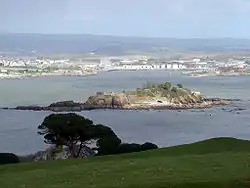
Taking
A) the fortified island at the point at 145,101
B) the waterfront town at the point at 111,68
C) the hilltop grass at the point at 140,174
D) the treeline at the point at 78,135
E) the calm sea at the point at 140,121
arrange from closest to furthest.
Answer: the hilltop grass at the point at 140,174, the treeline at the point at 78,135, the calm sea at the point at 140,121, the fortified island at the point at 145,101, the waterfront town at the point at 111,68

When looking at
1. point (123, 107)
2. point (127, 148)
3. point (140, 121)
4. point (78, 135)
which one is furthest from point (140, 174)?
point (123, 107)

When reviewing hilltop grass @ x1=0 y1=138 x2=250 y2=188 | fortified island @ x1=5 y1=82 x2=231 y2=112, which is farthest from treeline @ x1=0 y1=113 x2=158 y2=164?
fortified island @ x1=5 y1=82 x2=231 y2=112

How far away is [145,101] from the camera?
5550 centimetres

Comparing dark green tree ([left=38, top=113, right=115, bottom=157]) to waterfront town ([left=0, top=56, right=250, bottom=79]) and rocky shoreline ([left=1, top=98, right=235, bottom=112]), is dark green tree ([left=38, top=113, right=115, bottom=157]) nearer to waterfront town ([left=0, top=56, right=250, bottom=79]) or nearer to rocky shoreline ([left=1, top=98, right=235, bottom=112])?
rocky shoreline ([left=1, top=98, right=235, bottom=112])

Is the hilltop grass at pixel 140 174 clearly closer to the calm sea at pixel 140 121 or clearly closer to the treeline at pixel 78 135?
the treeline at pixel 78 135

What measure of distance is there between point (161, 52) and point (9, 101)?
109 metres

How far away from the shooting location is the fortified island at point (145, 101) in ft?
167

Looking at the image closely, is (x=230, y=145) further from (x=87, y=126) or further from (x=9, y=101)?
(x=9, y=101)

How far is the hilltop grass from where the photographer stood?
607cm

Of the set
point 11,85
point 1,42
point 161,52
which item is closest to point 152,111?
point 11,85

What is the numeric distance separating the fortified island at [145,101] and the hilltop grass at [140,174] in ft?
132

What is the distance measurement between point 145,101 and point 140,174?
160 feet

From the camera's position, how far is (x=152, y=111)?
49375mm

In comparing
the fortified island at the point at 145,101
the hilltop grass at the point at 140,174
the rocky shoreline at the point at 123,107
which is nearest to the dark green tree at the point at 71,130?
the hilltop grass at the point at 140,174
